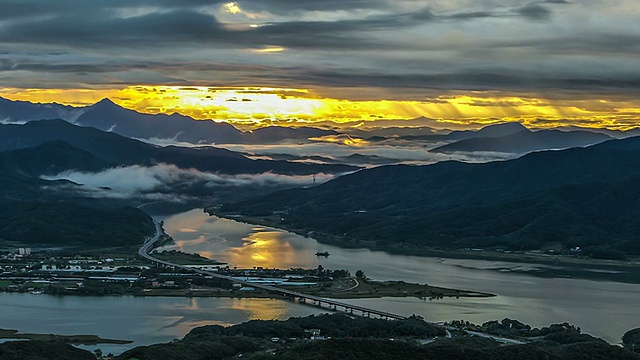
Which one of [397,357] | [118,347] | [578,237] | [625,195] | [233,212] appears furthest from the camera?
[233,212]

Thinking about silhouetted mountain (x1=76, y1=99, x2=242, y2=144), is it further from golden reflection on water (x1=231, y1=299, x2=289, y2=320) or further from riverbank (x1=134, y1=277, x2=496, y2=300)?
golden reflection on water (x1=231, y1=299, x2=289, y2=320)

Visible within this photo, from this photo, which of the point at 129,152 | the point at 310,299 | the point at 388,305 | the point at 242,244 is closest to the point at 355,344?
the point at 388,305

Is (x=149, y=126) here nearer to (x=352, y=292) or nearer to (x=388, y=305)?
(x=352, y=292)

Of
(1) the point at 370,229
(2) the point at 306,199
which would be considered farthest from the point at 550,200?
(2) the point at 306,199

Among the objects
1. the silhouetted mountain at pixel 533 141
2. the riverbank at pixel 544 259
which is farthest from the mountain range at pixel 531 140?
the riverbank at pixel 544 259

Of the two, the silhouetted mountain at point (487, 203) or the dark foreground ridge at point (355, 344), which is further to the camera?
the silhouetted mountain at point (487, 203)

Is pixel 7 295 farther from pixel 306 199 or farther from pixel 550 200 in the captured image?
pixel 306 199

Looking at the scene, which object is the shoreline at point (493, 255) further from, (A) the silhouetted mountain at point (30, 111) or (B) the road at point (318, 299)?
(A) the silhouetted mountain at point (30, 111)
